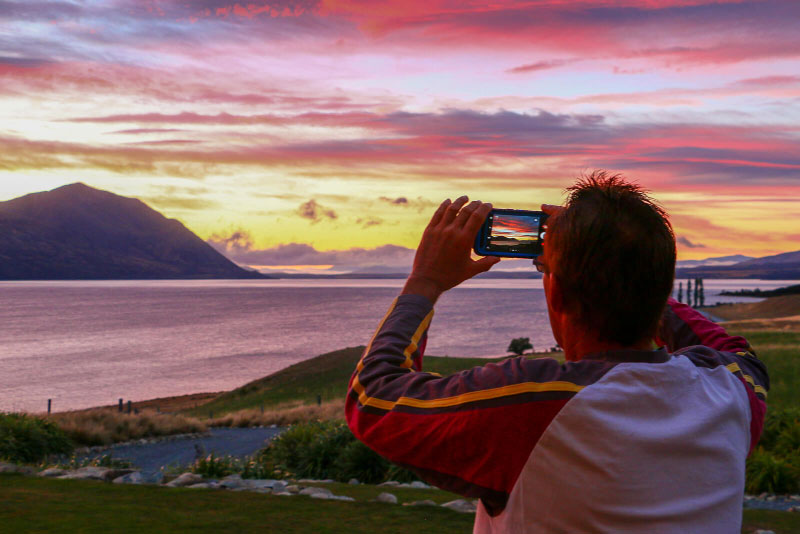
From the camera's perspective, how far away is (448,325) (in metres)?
140

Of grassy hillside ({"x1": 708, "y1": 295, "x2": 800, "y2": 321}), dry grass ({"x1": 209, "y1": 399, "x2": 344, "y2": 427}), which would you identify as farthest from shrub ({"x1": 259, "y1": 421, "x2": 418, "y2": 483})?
grassy hillside ({"x1": 708, "y1": 295, "x2": 800, "y2": 321})

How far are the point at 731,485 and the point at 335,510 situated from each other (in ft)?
22.4

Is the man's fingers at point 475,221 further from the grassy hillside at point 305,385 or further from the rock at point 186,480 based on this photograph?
the grassy hillside at point 305,385

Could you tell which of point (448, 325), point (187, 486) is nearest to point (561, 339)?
point (187, 486)

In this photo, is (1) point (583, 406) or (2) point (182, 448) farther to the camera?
(2) point (182, 448)

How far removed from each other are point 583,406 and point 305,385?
145 feet

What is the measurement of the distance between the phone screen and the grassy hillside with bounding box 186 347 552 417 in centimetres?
3564

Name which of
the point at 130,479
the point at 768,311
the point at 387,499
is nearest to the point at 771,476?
the point at 387,499

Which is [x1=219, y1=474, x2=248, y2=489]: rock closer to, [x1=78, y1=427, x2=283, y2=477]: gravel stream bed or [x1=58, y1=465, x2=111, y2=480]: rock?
[x1=58, y1=465, x2=111, y2=480]: rock

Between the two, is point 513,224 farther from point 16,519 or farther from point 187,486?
point 187,486

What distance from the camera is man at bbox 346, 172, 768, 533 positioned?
1304 millimetres

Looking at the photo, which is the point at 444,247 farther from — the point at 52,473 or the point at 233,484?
the point at 52,473

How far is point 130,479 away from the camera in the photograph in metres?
9.04

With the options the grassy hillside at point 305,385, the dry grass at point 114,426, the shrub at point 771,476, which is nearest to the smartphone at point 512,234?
the shrub at point 771,476
